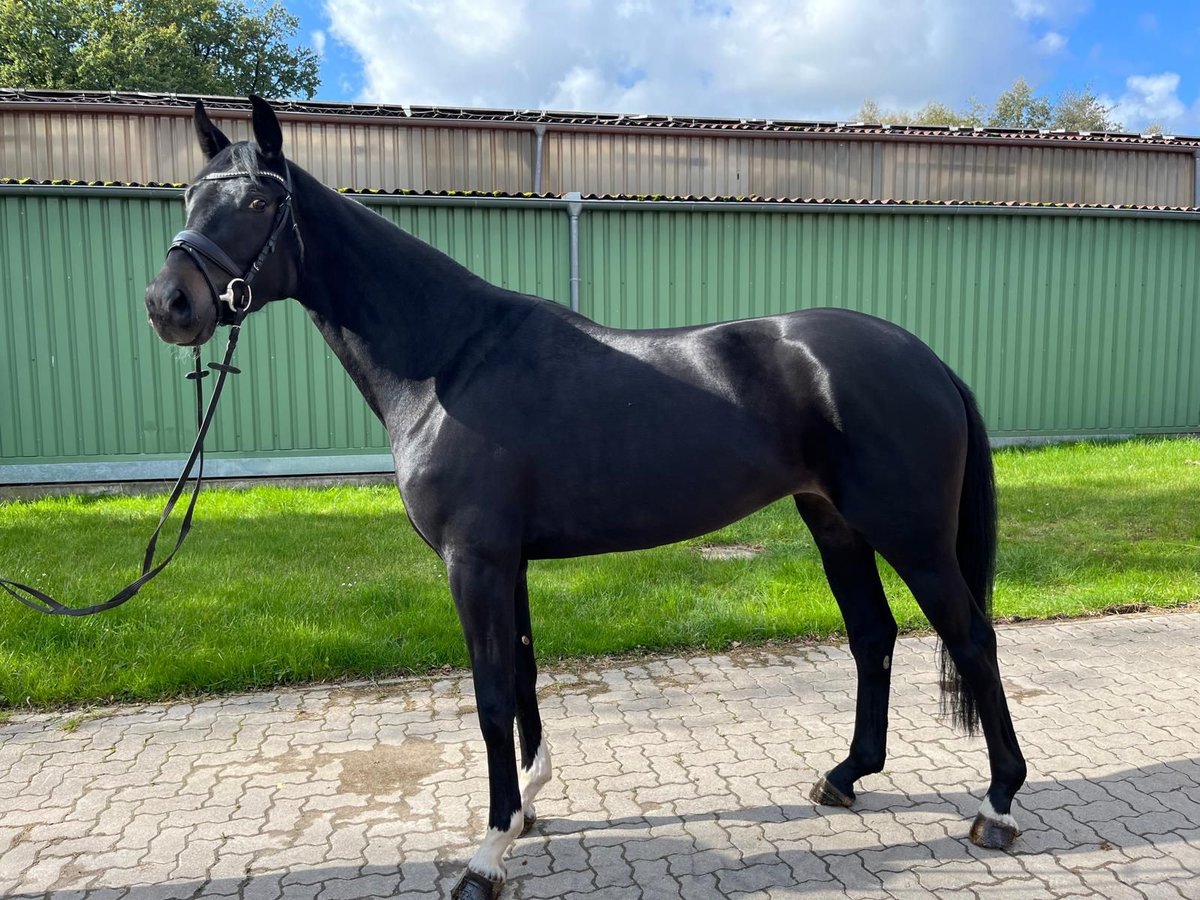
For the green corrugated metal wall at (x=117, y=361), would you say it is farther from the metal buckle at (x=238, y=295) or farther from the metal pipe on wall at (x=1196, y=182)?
the metal pipe on wall at (x=1196, y=182)

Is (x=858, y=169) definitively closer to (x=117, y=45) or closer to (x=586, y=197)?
(x=586, y=197)

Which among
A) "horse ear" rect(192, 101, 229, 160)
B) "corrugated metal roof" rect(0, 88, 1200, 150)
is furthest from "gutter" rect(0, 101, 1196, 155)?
"horse ear" rect(192, 101, 229, 160)

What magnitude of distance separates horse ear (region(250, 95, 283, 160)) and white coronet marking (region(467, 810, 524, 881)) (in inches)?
81.1

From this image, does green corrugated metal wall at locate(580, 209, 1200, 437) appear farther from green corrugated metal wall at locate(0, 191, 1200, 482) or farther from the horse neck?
the horse neck

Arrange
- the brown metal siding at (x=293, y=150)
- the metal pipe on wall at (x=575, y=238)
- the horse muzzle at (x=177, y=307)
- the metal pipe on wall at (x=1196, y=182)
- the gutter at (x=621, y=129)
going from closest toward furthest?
the horse muzzle at (x=177, y=307), the metal pipe on wall at (x=575, y=238), the gutter at (x=621, y=129), the brown metal siding at (x=293, y=150), the metal pipe on wall at (x=1196, y=182)

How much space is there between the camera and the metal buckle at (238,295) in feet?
7.93

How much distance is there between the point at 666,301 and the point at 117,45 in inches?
1087

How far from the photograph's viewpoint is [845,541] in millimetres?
3080

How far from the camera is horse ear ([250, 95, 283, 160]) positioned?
2385mm

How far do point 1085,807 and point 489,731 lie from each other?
2023 mm

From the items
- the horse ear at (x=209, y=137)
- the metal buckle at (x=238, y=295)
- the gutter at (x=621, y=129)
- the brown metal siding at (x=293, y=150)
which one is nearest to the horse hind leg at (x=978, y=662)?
the metal buckle at (x=238, y=295)

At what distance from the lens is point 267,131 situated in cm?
246

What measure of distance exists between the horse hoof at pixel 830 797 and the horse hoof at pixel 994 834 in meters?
0.41

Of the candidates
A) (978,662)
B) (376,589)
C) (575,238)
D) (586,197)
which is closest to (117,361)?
(575,238)
